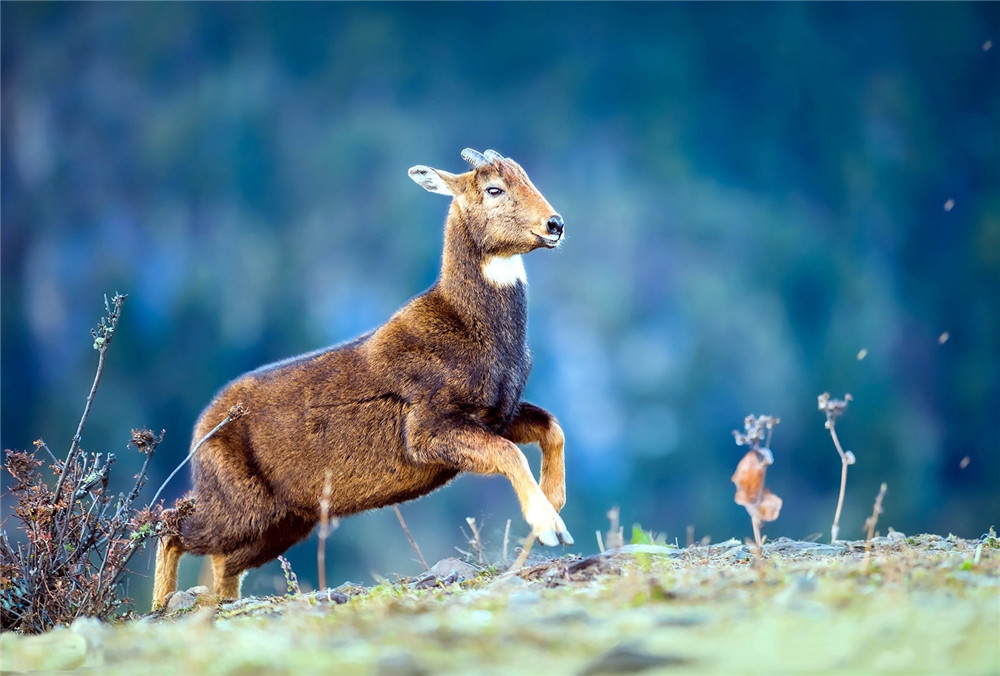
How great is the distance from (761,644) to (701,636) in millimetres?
189

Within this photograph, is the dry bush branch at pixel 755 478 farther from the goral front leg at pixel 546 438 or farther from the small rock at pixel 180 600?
the small rock at pixel 180 600

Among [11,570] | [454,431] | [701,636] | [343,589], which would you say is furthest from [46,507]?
[701,636]

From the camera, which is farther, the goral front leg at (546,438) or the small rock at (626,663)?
the goral front leg at (546,438)

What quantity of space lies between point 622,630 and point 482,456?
11.2 feet

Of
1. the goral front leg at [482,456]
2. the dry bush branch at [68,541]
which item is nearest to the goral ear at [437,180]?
the goral front leg at [482,456]

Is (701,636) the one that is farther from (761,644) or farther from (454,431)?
(454,431)

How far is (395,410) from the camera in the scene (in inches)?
285

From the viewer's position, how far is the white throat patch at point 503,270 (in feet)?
24.6

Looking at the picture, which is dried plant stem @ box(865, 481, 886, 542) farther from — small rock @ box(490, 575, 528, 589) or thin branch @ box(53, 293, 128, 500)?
thin branch @ box(53, 293, 128, 500)

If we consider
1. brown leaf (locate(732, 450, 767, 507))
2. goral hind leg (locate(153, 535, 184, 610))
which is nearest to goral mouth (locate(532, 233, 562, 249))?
brown leaf (locate(732, 450, 767, 507))

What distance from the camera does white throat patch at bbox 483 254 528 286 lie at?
7496mm

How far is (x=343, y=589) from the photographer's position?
252 inches

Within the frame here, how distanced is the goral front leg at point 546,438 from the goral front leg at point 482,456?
0.62 meters

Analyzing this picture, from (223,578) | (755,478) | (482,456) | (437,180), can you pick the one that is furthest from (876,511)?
(223,578)
